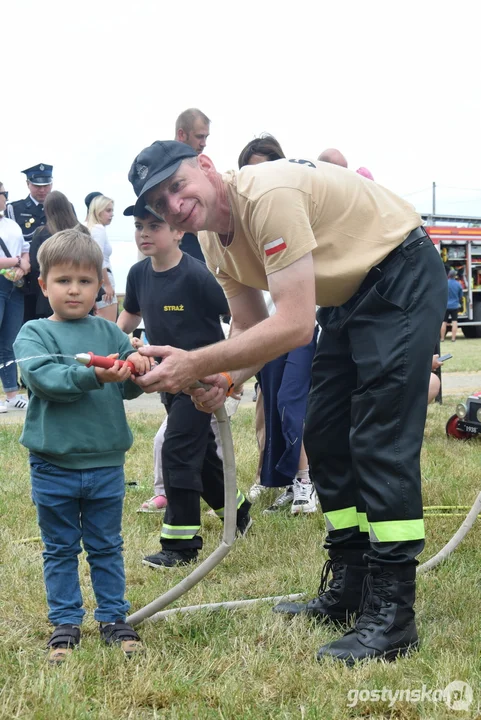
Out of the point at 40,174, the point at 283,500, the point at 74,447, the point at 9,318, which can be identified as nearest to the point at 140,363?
the point at 74,447

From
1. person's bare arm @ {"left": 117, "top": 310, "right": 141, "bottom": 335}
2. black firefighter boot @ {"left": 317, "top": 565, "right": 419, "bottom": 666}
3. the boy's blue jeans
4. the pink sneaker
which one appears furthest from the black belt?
the pink sneaker

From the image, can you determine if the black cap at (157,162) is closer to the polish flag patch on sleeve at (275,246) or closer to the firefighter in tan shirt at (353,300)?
the firefighter in tan shirt at (353,300)

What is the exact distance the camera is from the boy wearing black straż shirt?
4.33 m

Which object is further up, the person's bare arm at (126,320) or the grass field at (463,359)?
the person's bare arm at (126,320)

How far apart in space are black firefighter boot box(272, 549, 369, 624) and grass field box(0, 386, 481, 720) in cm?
11

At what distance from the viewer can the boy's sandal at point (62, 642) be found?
296 cm

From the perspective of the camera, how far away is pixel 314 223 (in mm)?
3057

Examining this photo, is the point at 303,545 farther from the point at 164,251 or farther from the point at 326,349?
the point at 164,251

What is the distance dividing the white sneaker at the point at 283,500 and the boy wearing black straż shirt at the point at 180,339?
1.87 feet

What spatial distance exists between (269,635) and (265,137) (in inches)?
129

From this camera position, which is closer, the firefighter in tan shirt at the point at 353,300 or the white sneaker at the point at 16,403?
the firefighter in tan shirt at the point at 353,300

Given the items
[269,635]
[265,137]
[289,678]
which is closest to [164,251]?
[265,137]

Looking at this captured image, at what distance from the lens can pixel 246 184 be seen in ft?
9.89

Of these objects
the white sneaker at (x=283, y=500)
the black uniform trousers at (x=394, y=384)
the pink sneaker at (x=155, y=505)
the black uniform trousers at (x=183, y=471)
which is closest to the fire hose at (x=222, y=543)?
the black uniform trousers at (x=394, y=384)
